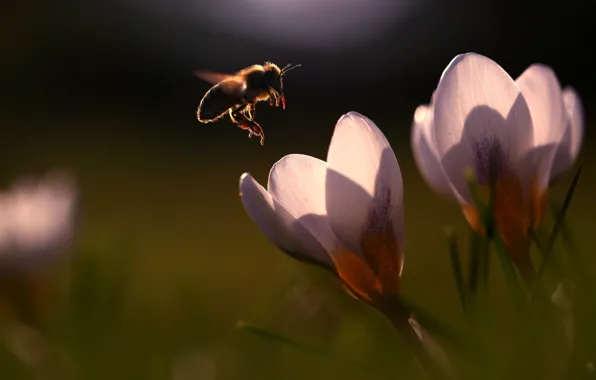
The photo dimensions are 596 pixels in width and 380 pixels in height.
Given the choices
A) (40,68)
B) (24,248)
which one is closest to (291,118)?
(40,68)

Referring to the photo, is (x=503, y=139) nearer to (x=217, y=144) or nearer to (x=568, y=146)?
(x=568, y=146)

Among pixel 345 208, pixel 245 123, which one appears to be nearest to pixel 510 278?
pixel 345 208

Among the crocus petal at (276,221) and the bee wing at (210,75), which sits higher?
the bee wing at (210,75)

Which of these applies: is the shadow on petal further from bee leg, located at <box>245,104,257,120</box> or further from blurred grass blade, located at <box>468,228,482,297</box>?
bee leg, located at <box>245,104,257,120</box>

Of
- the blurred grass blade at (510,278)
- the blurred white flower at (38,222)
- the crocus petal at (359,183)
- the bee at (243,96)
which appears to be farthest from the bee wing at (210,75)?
the blurred grass blade at (510,278)

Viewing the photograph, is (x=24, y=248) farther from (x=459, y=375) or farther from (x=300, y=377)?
(x=459, y=375)

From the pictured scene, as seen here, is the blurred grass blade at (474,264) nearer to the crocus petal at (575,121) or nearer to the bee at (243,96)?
the crocus petal at (575,121)
